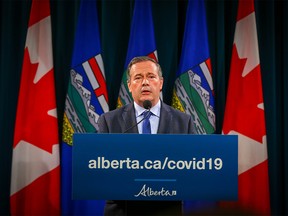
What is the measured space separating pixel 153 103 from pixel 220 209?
1.38m

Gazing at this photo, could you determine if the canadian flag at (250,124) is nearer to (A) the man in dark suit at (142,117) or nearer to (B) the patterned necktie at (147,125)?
(A) the man in dark suit at (142,117)

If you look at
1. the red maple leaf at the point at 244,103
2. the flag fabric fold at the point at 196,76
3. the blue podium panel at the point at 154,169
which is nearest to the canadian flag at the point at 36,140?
the flag fabric fold at the point at 196,76

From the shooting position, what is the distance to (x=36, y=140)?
409 cm

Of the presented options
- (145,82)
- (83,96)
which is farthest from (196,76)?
(145,82)

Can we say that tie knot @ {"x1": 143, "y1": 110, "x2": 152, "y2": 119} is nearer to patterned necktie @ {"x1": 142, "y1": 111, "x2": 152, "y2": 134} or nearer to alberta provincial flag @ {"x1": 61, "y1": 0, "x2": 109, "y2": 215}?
patterned necktie @ {"x1": 142, "y1": 111, "x2": 152, "y2": 134}

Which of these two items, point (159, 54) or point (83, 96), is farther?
point (159, 54)

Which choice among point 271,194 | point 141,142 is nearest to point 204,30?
point 271,194

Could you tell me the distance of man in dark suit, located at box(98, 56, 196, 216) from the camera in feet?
5.76

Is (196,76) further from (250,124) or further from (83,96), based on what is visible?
(83,96)

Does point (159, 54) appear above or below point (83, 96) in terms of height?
above

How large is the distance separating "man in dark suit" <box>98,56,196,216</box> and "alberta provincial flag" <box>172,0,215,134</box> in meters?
1.89

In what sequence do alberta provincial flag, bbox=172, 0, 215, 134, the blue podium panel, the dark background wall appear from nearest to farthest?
1. the blue podium panel
2. alberta provincial flag, bbox=172, 0, 215, 134
3. the dark background wall

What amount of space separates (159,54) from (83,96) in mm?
965

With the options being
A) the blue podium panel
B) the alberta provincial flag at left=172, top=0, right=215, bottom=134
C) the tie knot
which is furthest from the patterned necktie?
the alberta provincial flag at left=172, top=0, right=215, bottom=134
